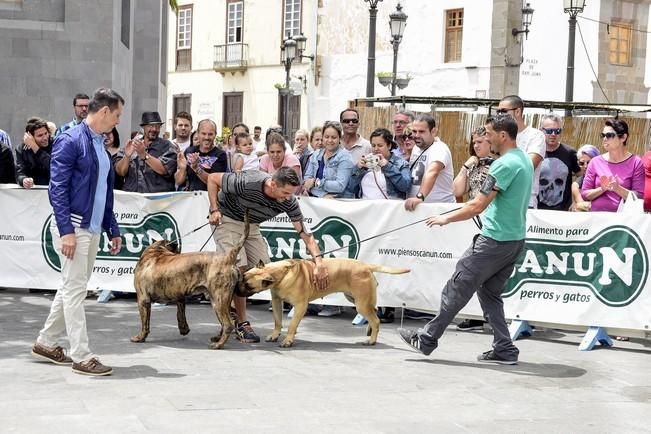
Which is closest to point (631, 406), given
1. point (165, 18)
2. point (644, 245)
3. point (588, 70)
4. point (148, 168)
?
point (644, 245)

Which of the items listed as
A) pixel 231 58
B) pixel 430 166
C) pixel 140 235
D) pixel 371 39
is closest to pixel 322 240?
pixel 430 166

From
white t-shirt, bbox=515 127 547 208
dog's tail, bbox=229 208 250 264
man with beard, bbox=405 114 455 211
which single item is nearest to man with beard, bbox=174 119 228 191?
man with beard, bbox=405 114 455 211

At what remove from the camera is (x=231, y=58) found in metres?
45.6

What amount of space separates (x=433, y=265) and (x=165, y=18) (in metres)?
19.7

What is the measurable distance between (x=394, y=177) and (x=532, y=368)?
288 cm

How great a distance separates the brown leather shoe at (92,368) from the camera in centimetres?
743

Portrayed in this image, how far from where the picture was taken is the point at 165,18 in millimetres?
28250

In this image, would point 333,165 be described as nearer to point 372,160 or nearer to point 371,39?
point 372,160

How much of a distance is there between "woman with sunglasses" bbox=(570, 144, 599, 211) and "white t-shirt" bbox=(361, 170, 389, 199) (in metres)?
1.89

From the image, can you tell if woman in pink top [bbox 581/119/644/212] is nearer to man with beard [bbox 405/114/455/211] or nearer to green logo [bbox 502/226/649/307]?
green logo [bbox 502/226/649/307]

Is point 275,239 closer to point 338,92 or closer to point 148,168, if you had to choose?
point 148,168

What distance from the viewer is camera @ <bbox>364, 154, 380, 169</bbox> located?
34.2ft

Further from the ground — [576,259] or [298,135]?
[298,135]

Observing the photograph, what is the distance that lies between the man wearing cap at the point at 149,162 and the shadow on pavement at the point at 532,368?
435cm
